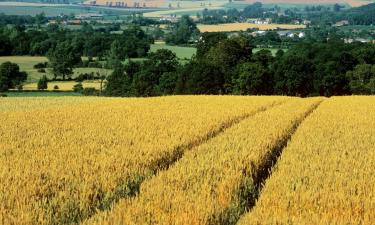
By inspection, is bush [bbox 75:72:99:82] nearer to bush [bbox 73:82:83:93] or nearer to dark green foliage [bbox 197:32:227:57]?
bush [bbox 73:82:83:93]

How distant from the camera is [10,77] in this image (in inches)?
3925

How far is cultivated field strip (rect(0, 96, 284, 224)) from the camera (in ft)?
29.7

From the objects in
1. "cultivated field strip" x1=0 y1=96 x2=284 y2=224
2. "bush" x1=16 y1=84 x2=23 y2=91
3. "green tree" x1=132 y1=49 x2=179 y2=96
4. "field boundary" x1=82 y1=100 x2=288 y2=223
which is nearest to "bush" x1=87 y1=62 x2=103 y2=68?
"green tree" x1=132 y1=49 x2=179 y2=96

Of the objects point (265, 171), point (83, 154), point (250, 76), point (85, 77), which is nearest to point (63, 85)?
point (85, 77)

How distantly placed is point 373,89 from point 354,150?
71.8 metres

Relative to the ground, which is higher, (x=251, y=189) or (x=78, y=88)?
(x=251, y=189)

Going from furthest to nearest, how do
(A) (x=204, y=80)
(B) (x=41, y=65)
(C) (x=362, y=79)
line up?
(B) (x=41, y=65)
(C) (x=362, y=79)
(A) (x=204, y=80)

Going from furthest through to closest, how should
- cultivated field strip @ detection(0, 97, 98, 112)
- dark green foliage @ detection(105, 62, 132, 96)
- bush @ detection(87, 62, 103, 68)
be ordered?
1. bush @ detection(87, 62, 103, 68)
2. dark green foliage @ detection(105, 62, 132, 96)
3. cultivated field strip @ detection(0, 97, 98, 112)

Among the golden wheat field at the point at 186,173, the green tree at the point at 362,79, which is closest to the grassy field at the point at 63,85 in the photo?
the green tree at the point at 362,79

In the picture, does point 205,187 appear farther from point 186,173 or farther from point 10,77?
point 10,77

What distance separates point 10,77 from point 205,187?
95.7 metres

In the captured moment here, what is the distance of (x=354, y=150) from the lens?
1442 centimetres

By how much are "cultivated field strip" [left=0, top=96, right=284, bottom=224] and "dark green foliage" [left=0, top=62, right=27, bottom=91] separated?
7699 cm

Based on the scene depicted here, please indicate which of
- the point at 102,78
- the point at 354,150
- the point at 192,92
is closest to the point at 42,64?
the point at 102,78
